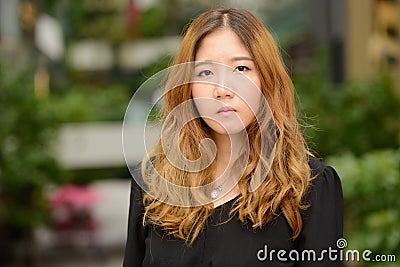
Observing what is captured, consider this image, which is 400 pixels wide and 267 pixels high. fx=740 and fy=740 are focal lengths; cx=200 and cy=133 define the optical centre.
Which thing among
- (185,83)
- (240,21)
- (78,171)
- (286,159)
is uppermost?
(78,171)

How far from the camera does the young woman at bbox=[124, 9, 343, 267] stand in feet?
5.03

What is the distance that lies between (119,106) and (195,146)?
912cm

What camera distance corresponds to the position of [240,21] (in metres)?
1.56

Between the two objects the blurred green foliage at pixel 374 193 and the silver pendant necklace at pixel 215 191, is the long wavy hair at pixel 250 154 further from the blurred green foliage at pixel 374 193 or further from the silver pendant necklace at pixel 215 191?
the blurred green foliage at pixel 374 193

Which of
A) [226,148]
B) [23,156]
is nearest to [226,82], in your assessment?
[226,148]

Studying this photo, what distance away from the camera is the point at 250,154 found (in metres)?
1.59

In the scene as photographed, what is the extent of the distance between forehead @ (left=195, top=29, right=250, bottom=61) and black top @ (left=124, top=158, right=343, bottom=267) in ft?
0.99

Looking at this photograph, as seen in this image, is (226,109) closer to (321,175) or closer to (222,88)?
(222,88)

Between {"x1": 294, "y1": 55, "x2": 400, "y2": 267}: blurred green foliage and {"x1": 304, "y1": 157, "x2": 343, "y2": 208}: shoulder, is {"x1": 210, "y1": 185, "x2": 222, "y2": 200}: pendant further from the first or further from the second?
{"x1": 294, "y1": 55, "x2": 400, "y2": 267}: blurred green foliage

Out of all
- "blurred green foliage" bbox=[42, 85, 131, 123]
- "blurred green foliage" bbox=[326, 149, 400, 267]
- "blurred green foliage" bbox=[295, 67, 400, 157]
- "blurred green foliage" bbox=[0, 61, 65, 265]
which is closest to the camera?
"blurred green foliage" bbox=[326, 149, 400, 267]

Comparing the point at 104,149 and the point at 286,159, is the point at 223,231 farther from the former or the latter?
the point at 104,149

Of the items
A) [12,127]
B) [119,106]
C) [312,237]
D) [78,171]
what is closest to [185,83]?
[312,237]

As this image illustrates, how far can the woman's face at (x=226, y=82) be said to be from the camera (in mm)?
1519

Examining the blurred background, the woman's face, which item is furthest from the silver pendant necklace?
the blurred background
